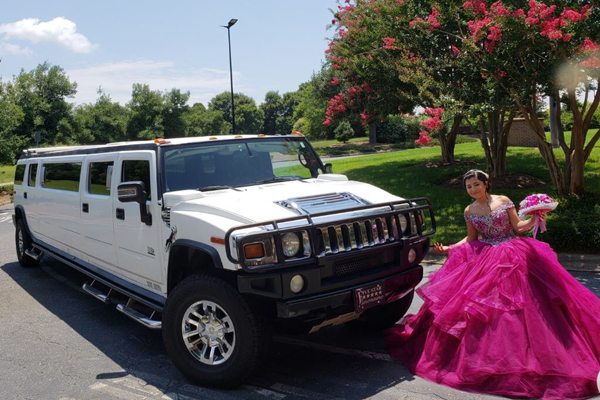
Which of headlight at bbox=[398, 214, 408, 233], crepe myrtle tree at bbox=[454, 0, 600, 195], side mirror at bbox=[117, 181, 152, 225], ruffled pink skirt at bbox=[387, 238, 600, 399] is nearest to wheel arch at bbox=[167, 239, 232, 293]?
side mirror at bbox=[117, 181, 152, 225]

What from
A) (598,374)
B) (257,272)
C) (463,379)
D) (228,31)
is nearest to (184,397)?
(257,272)

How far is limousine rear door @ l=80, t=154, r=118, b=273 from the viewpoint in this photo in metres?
5.77

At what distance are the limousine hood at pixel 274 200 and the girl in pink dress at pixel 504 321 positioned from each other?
0.89 meters

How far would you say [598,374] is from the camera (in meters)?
3.82

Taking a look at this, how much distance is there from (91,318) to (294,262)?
11.5 feet

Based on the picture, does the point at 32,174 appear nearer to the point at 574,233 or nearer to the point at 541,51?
the point at 574,233

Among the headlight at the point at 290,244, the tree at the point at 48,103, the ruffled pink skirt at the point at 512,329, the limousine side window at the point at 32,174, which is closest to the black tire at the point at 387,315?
the ruffled pink skirt at the point at 512,329

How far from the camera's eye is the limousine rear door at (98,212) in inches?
227

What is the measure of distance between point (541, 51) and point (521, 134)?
1562 centimetres

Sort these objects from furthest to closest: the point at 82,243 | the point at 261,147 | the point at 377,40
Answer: the point at 377,40 → the point at 82,243 → the point at 261,147

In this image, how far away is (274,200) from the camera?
14.9 feet

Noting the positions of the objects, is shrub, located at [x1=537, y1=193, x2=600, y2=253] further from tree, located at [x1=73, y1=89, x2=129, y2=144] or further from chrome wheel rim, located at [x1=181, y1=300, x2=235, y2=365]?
tree, located at [x1=73, y1=89, x2=129, y2=144]

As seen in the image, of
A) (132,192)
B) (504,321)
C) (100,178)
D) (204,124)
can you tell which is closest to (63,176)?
(100,178)

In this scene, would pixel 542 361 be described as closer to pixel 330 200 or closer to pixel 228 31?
pixel 330 200
